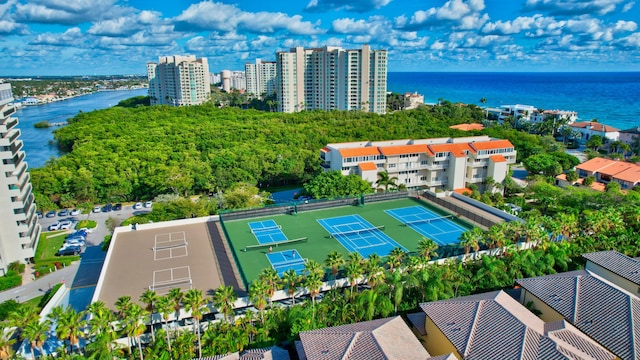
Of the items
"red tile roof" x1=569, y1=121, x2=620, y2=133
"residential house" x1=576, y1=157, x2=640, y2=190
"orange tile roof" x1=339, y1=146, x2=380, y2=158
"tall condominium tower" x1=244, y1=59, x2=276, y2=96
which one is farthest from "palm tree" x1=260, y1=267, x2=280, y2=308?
"tall condominium tower" x1=244, y1=59, x2=276, y2=96

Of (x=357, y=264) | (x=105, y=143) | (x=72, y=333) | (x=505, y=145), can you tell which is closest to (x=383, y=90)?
(x=505, y=145)

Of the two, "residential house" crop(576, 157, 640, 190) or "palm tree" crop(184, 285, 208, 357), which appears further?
"residential house" crop(576, 157, 640, 190)

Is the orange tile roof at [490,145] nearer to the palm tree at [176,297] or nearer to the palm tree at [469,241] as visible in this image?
the palm tree at [469,241]

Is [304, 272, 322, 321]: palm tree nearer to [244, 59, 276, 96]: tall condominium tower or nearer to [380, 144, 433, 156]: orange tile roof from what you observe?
[380, 144, 433, 156]: orange tile roof

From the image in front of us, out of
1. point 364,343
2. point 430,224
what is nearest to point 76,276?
point 364,343

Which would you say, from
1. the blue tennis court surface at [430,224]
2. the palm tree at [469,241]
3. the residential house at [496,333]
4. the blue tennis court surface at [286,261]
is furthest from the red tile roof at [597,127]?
the blue tennis court surface at [286,261]

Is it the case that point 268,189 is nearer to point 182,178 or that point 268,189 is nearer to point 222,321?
point 182,178
